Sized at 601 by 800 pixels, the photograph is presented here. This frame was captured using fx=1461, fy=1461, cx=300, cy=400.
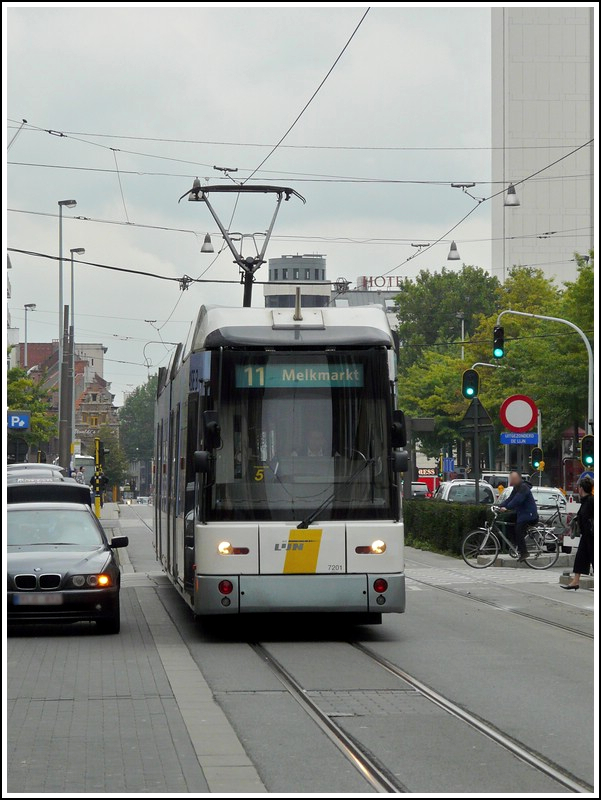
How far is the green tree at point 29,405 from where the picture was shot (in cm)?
6925

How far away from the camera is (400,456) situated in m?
14.1

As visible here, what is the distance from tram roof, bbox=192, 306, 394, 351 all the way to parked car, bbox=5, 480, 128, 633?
2609mm

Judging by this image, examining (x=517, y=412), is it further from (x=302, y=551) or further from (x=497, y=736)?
(x=497, y=736)

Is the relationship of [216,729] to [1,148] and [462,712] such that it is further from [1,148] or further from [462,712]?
[1,148]

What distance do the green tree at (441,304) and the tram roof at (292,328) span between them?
83.1m

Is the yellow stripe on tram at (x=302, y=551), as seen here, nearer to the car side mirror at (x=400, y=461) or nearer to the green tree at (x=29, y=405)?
the car side mirror at (x=400, y=461)

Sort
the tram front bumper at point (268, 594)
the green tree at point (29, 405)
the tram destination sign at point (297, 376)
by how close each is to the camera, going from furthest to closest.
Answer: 1. the green tree at point (29, 405)
2. the tram destination sign at point (297, 376)
3. the tram front bumper at point (268, 594)

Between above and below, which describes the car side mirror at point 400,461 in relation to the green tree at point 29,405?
below

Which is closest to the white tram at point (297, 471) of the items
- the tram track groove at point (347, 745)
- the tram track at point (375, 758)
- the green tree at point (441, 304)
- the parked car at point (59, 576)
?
the parked car at point (59, 576)

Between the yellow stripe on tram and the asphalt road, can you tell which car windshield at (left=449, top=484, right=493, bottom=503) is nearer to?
the asphalt road

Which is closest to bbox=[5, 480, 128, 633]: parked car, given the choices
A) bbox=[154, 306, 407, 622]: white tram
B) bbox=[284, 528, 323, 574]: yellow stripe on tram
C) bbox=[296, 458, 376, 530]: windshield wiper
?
bbox=[154, 306, 407, 622]: white tram

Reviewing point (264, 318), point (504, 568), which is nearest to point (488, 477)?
point (504, 568)

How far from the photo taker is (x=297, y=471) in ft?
47.0

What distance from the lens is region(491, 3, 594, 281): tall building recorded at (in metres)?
121
